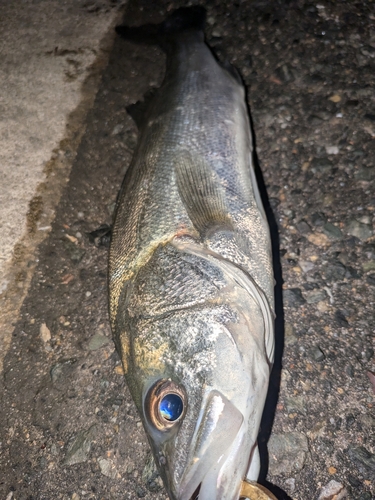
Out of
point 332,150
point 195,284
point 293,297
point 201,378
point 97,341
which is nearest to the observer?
point 201,378

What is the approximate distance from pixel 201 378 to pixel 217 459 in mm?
313

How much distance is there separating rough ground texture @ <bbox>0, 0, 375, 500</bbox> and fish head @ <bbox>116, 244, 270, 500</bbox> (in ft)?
2.05

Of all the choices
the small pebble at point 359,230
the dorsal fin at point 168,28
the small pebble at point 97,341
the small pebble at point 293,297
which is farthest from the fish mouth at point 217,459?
the dorsal fin at point 168,28

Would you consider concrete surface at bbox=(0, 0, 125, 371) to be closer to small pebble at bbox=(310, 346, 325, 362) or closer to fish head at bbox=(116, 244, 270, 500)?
fish head at bbox=(116, 244, 270, 500)

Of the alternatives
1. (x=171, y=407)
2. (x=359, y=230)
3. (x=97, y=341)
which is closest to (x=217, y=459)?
(x=171, y=407)

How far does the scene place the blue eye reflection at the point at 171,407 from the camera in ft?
6.05

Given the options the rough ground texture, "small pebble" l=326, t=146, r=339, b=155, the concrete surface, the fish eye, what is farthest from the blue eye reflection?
"small pebble" l=326, t=146, r=339, b=155

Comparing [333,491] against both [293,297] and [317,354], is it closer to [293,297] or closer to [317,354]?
[317,354]

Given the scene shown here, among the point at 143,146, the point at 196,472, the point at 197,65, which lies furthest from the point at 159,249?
the point at 197,65

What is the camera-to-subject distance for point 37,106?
381cm

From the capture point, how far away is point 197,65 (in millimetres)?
3146

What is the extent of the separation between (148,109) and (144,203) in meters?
0.96

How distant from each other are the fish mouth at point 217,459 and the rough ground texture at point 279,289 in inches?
29.0

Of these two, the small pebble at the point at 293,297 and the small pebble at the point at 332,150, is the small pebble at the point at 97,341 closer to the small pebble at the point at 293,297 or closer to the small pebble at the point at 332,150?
the small pebble at the point at 293,297
